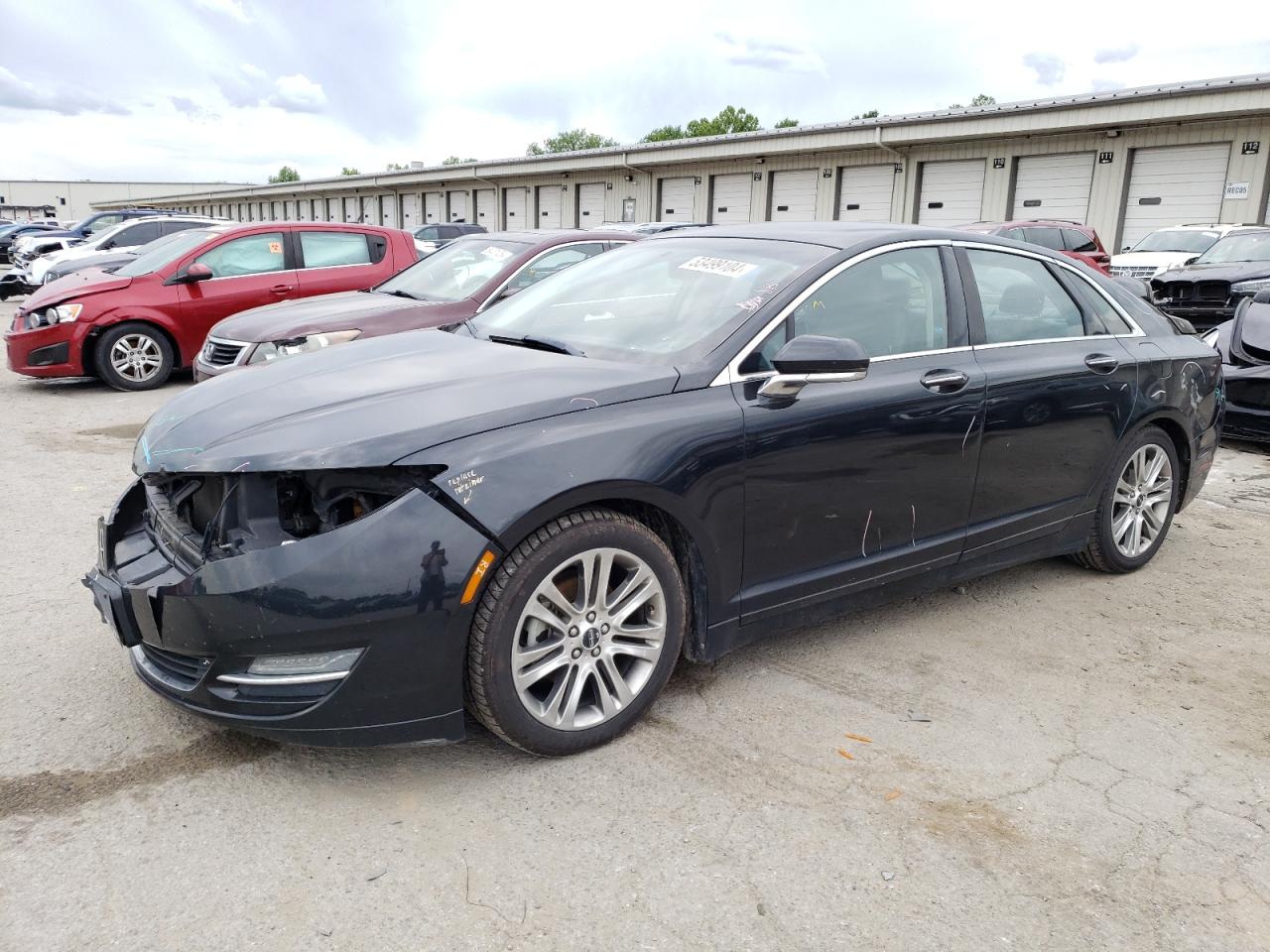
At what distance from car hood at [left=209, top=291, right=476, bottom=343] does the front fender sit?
167 inches

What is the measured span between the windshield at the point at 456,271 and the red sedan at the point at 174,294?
2.17m

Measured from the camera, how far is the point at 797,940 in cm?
224

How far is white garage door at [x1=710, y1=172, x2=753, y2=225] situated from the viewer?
98.3 feet

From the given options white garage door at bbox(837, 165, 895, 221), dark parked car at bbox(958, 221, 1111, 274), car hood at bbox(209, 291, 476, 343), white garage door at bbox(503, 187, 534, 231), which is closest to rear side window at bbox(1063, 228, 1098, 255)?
dark parked car at bbox(958, 221, 1111, 274)

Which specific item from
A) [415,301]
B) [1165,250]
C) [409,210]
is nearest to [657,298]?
[415,301]

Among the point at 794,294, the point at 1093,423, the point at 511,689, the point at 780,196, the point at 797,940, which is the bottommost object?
the point at 797,940

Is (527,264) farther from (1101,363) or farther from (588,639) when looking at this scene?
(588,639)

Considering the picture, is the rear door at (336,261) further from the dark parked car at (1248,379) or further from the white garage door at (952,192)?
the white garage door at (952,192)

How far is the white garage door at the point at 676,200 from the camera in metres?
31.9

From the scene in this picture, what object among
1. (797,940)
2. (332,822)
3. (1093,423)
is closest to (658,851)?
(797,940)

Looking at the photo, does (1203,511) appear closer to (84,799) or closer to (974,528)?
(974,528)

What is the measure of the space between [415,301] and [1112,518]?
16.2ft

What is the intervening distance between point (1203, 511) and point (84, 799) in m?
5.97

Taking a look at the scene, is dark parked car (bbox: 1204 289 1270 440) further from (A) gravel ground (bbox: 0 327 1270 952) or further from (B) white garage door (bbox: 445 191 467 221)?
(B) white garage door (bbox: 445 191 467 221)
